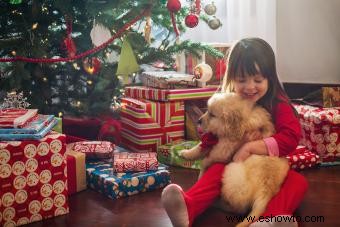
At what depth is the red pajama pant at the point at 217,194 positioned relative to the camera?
1.02m

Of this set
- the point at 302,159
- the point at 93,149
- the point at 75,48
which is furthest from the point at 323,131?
the point at 75,48

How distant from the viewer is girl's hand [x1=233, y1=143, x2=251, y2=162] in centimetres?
107

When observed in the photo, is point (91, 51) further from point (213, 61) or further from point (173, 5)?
point (213, 61)

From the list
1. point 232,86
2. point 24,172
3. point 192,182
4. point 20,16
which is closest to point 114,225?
point 24,172

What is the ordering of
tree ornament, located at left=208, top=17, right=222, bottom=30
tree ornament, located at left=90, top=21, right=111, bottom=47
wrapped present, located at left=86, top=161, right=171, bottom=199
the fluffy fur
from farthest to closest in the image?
tree ornament, located at left=208, top=17, right=222, bottom=30 < tree ornament, located at left=90, top=21, right=111, bottom=47 < wrapped present, located at left=86, top=161, right=171, bottom=199 < the fluffy fur

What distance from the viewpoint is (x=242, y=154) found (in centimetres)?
108

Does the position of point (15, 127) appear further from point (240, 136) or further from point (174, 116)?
point (174, 116)

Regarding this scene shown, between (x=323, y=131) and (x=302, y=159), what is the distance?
5.6 inches

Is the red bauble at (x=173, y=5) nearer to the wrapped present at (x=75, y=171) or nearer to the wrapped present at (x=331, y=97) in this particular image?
the wrapped present at (x=75, y=171)

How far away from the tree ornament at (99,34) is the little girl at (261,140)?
1.72 ft

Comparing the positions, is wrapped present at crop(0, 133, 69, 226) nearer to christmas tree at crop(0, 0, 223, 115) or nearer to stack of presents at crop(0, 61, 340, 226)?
stack of presents at crop(0, 61, 340, 226)

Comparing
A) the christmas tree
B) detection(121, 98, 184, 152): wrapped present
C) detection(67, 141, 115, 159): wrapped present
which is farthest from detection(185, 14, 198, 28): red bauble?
detection(67, 141, 115, 159): wrapped present

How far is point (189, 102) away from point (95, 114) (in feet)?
1.29

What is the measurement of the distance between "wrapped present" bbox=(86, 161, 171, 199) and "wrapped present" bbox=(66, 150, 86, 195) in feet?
0.10
